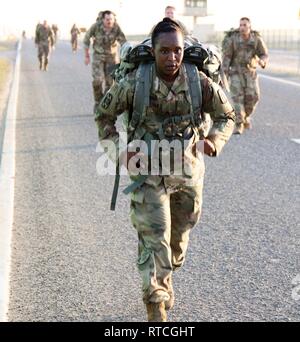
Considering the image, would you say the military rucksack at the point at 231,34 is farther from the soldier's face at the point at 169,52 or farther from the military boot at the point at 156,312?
the military boot at the point at 156,312

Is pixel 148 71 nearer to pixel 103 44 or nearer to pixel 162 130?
pixel 162 130

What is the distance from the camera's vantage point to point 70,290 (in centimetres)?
430

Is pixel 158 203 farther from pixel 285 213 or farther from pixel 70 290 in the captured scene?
pixel 285 213

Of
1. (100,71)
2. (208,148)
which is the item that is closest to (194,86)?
(208,148)

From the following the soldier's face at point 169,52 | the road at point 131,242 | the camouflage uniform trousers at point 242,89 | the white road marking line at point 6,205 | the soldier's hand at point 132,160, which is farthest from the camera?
the camouflage uniform trousers at point 242,89

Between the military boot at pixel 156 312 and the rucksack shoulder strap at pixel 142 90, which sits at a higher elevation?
the rucksack shoulder strap at pixel 142 90

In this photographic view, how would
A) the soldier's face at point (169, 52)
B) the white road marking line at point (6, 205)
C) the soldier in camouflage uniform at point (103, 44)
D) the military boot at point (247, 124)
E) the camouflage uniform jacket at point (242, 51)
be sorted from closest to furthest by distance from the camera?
1. the soldier's face at point (169, 52)
2. the white road marking line at point (6, 205)
3. the camouflage uniform jacket at point (242, 51)
4. the military boot at point (247, 124)
5. the soldier in camouflage uniform at point (103, 44)

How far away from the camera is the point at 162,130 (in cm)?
366

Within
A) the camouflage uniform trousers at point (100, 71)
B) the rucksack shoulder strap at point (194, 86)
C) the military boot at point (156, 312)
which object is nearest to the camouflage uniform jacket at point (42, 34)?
the camouflage uniform trousers at point (100, 71)

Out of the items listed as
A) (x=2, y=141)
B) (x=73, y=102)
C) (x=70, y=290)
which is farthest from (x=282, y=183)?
(x=73, y=102)

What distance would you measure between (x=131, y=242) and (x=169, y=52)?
2104 mm

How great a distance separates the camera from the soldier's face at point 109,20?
12.2m
